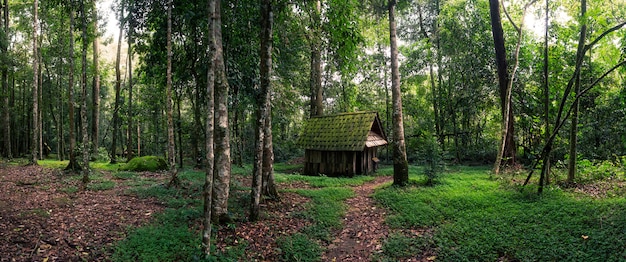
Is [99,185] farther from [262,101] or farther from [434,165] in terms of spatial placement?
[434,165]

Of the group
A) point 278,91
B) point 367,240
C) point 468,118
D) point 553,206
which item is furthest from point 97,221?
point 468,118

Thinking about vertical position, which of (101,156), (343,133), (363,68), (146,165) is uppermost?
(363,68)

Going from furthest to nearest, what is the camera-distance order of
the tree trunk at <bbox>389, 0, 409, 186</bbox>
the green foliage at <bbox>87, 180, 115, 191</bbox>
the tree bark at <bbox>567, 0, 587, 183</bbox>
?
1. the tree trunk at <bbox>389, 0, 409, 186</bbox>
2. the green foliage at <bbox>87, 180, 115, 191</bbox>
3. the tree bark at <bbox>567, 0, 587, 183</bbox>

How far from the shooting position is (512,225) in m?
7.88

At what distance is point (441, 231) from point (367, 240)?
1.86 m

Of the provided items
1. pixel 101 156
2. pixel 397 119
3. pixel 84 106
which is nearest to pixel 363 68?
pixel 397 119

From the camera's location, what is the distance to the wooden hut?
57.6ft

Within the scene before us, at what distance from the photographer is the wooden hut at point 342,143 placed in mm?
17562

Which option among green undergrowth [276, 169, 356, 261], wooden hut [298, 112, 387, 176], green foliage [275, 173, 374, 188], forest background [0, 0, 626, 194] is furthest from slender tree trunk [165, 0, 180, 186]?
wooden hut [298, 112, 387, 176]

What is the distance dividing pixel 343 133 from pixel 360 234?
1002 cm

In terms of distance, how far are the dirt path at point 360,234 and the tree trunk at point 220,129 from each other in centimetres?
287

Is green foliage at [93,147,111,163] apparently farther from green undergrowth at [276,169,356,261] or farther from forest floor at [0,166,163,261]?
green undergrowth at [276,169,356,261]

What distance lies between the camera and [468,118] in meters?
23.8

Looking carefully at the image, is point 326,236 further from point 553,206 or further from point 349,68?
point 553,206
